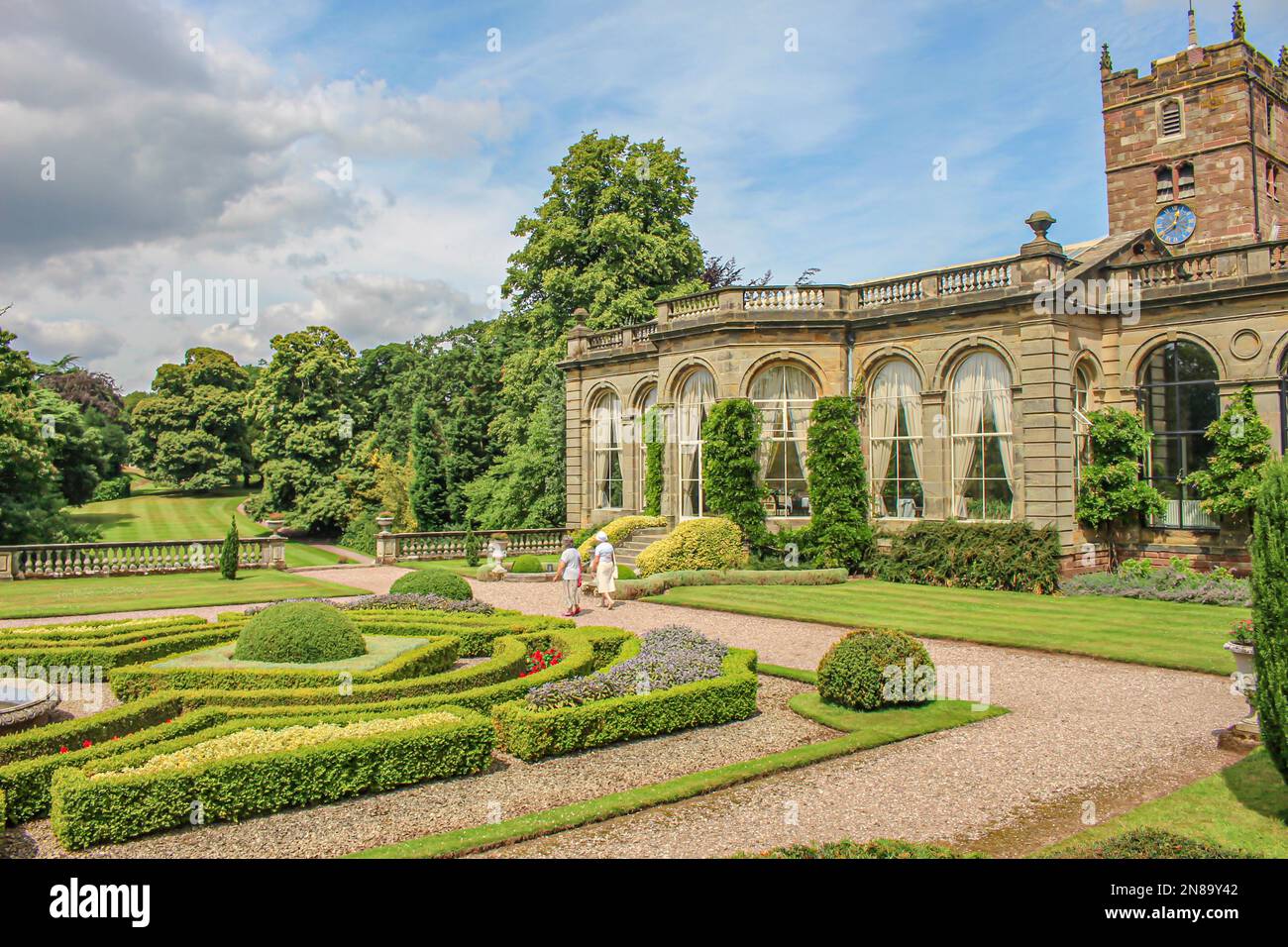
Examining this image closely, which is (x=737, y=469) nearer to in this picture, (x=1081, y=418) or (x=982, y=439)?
(x=982, y=439)

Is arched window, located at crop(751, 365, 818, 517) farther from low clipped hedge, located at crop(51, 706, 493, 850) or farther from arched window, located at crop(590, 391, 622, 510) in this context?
low clipped hedge, located at crop(51, 706, 493, 850)

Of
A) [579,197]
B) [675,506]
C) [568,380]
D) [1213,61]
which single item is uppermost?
[1213,61]

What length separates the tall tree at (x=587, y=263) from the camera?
36188 mm

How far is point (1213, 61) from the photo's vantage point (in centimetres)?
3275

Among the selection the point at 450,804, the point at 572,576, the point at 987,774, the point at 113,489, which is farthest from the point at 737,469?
the point at 113,489

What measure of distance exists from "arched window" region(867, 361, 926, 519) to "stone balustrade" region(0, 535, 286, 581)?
19.0m

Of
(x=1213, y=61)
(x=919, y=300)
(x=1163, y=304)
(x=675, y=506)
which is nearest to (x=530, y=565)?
(x=675, y=506)

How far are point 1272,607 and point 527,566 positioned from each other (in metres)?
21.7

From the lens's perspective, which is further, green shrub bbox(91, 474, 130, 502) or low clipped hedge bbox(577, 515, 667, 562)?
green shrub bbox(91, 474, 130, 502)

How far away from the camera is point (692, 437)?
29234 millimetres

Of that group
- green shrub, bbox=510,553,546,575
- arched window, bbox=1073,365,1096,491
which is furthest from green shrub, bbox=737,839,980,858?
green shrub, bbox=510,553,546,575

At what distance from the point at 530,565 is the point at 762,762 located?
1835 centimetres

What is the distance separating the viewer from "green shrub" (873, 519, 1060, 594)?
2178 cm

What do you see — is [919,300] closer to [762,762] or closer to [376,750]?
[762,762]
